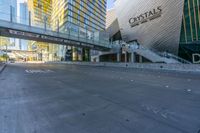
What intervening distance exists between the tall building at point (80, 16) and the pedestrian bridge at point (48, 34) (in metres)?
0.99

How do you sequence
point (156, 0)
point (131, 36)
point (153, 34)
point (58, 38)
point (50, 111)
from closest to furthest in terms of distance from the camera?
point (50, 111) < point (58, 38) < point (156, 0) < point (153, 34) < point (131, 36)

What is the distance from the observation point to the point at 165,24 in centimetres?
4178

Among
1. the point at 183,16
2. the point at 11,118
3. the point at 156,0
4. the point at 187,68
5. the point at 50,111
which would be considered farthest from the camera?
the point at 156,0

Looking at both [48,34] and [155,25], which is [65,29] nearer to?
[48,34]

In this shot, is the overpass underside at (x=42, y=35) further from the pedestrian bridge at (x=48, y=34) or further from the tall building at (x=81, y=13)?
the tall building at (x=81, y=13)

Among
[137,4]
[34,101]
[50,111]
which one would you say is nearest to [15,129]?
[50,111]

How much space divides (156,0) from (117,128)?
44761 mm

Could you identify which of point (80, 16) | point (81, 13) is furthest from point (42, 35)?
point (81, 13)

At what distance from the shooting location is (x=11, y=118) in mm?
4555

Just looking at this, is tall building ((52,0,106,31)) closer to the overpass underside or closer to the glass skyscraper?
the overpass underside

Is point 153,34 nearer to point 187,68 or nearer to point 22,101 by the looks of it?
point 187,68

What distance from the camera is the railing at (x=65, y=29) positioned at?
2668cm

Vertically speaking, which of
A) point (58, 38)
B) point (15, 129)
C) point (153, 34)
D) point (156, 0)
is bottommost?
point (15, 129)

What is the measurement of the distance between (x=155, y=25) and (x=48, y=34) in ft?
89.3
